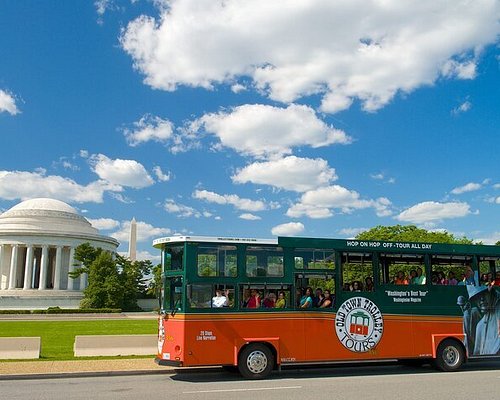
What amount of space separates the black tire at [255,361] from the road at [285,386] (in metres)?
0.30

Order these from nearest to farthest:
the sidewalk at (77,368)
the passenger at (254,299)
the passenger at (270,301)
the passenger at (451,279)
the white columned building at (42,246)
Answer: the passenger at (254,299), the passenger at (270,301), the sidewalk at (77,368), the passenger at (451,279), the white columned building at (42,246)

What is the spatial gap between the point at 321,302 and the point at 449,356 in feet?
14.6

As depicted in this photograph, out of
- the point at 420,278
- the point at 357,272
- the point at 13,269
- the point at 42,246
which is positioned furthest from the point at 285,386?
the point at 13,269

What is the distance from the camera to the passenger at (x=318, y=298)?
1487 centimetres

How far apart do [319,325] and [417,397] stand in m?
4.02

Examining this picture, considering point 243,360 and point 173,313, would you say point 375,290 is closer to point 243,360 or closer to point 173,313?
point 243,360

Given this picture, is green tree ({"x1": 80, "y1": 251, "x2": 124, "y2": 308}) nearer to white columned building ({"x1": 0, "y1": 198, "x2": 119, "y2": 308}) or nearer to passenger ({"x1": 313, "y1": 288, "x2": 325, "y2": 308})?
white columned building ({"x1": 0, "y1": 198, "x2": 119, "y2": 308})

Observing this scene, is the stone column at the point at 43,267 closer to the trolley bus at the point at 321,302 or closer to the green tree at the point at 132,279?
the green tree at the point at 132,279

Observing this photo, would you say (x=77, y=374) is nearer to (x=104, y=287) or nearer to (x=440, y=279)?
(x=440, y=279)

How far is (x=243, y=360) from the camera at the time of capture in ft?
46.2

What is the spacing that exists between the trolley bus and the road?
1.99 feet

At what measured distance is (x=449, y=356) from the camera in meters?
16.1

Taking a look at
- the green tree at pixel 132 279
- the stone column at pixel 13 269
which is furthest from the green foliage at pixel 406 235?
the stone column at pixel 13 269

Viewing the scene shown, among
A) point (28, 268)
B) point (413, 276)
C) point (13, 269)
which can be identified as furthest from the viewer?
point (13, 269)
